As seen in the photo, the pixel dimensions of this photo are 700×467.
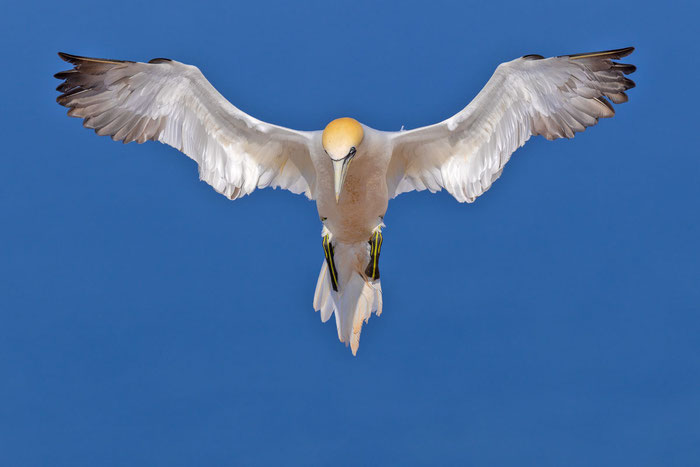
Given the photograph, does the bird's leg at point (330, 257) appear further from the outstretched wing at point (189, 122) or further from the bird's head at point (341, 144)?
the bird's head at point (341, 144)

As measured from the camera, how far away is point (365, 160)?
1010cm

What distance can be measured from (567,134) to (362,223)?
6.89 feet

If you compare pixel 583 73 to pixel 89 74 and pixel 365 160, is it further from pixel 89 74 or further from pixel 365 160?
pixel 89 74

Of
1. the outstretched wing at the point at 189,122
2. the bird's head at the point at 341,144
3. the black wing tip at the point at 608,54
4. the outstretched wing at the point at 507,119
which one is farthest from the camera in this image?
the outstretched wing at the point at 189,122

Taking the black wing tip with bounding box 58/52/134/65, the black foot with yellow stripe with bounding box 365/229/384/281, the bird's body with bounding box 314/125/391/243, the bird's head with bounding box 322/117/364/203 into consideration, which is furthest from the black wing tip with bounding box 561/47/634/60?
the black wing tip with bounding box 58/52/134/65

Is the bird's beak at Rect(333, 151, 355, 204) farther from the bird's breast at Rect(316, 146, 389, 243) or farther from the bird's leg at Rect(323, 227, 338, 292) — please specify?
the bird's leg at Rect(323, 227, 338, 292)

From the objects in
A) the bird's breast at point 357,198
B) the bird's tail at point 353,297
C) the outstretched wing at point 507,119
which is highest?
the outstretched wing at point 507,119

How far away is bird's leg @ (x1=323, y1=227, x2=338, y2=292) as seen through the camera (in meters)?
10.8

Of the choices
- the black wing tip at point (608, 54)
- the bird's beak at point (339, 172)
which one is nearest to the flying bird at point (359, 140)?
the black wing tip at point (608, 54)

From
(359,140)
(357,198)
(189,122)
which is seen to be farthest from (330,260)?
(189,122)

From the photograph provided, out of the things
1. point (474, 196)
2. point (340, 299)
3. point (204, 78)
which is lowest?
point (340, 299)

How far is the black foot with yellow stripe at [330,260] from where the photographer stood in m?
10.8

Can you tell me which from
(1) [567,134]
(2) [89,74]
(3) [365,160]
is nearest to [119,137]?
(2) [89,74]

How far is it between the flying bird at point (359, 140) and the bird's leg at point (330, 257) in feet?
0.04
